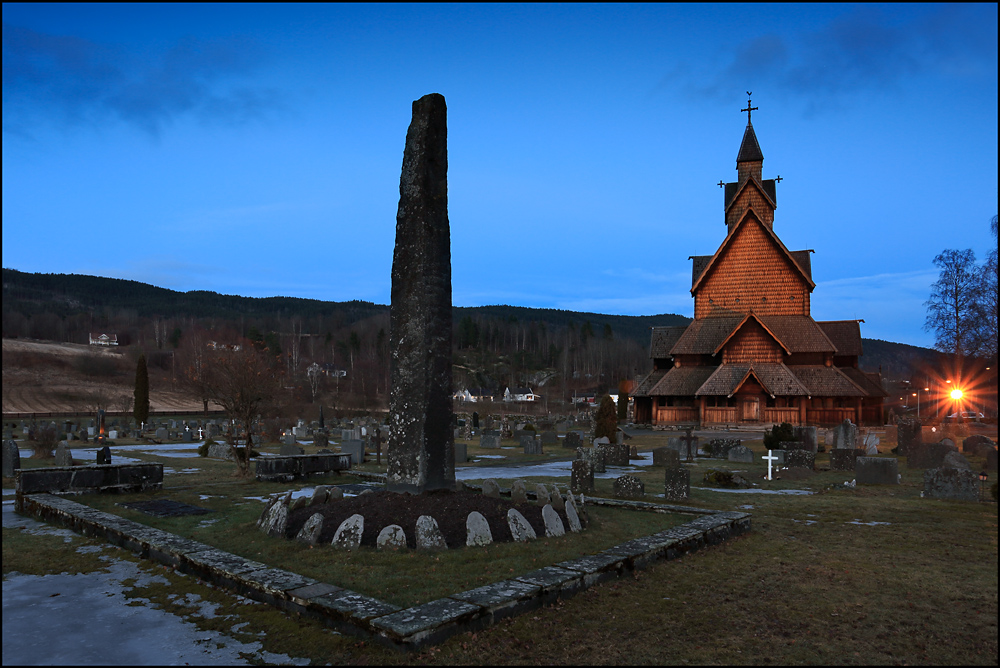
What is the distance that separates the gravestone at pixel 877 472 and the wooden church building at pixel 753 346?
23626 millimetres

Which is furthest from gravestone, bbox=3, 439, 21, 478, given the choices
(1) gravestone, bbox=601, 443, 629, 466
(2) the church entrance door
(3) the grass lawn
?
(2) the church entrance door

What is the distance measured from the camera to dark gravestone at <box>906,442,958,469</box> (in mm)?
18969

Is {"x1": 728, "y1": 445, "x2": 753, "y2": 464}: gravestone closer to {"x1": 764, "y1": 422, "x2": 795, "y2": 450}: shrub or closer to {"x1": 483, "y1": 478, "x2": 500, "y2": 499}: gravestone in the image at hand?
{"x1": 764, "y1": 422, "x2": 795, "y2": 450}: shrub

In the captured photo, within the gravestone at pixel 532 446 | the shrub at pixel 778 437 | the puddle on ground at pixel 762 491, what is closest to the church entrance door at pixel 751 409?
the shrub at pixel 778 437

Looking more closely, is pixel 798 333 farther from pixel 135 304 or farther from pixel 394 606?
pixel 135 304

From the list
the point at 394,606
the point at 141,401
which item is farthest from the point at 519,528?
the point at 141,401

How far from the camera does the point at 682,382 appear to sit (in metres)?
43.5

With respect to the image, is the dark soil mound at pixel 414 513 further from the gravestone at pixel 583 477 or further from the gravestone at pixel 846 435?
the gravestone at pixel 846 435

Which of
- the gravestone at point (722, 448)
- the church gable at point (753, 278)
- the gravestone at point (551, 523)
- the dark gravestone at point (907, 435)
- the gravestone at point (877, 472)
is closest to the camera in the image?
the gravestone at point (551, 523)

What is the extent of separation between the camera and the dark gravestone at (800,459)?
18.4 metres

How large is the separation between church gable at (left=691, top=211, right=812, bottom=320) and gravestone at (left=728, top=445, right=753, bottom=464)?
25980 millimetres

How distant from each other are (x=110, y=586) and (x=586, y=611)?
201 inches

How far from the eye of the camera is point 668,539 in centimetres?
825

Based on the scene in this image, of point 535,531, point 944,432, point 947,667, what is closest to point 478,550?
point 535,531
